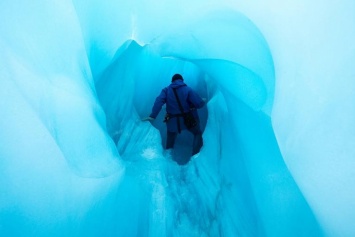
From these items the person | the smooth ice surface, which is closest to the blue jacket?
the person

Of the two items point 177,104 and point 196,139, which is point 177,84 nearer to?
point 177,104

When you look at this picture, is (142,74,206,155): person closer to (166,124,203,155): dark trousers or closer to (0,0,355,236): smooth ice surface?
(166,124,203,155): dark trousers

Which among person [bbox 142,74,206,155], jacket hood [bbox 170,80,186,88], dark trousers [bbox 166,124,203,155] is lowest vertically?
dark trousers [bbox 166,124,203,155]

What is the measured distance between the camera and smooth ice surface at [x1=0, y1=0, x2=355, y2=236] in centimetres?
115

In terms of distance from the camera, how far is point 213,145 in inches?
101

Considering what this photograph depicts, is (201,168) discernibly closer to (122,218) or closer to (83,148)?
(122,218)

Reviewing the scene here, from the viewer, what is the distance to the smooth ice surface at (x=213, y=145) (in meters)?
1.15

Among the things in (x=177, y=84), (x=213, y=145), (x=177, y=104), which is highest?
(x=177, y=84)

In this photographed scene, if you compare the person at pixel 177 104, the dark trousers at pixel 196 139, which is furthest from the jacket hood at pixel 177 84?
the dark trousers at pixel 196 139

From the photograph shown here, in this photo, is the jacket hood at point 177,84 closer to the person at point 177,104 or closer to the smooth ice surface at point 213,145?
the person at point 177,104

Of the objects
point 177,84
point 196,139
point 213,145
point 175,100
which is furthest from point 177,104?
point 213,145

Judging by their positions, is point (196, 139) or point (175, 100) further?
point (196, 139)

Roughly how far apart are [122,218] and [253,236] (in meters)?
0.84

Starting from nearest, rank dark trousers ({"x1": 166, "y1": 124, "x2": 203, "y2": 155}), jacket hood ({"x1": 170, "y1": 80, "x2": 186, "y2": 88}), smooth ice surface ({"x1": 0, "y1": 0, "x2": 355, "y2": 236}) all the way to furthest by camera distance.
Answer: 1. smooth ice surface ({"x1": 0, "y1": 0, "x2": 355, "y2": 236})
2. jacket hood ({"x1": 170, "y1": 80, "x2": 186, "y2": 88})
3. dark trousers ({"x1": 166, "y1": 124, "x2": 203, "y2": 155})
